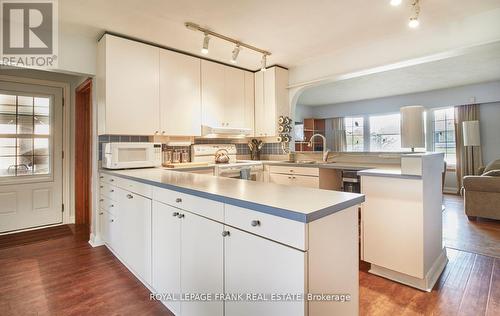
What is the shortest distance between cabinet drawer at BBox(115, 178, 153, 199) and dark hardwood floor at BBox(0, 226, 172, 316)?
0.78 meters

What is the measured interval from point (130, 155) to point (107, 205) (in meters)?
0.59

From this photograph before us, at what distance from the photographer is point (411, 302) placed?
6.21ft

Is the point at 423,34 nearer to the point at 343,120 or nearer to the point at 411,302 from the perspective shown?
the point at 411,302

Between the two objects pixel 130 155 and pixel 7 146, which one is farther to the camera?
pixel 7 146

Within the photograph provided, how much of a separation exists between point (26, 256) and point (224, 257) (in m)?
2.72

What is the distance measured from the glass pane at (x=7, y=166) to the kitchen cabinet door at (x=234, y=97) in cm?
295

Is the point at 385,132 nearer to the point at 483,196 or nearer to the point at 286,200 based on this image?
the point at 483,196

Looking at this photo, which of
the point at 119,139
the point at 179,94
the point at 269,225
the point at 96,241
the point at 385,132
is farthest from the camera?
the point at 385,132

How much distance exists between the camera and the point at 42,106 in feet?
12.3

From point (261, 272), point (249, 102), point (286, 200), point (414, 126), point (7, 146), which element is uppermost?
point (249, 102)

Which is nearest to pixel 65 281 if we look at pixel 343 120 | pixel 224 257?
pixel 224 257

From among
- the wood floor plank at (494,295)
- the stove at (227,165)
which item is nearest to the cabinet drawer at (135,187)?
the stove at (227,165)

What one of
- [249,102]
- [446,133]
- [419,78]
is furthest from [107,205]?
[446,133]

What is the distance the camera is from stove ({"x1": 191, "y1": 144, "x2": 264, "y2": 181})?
3496mm
